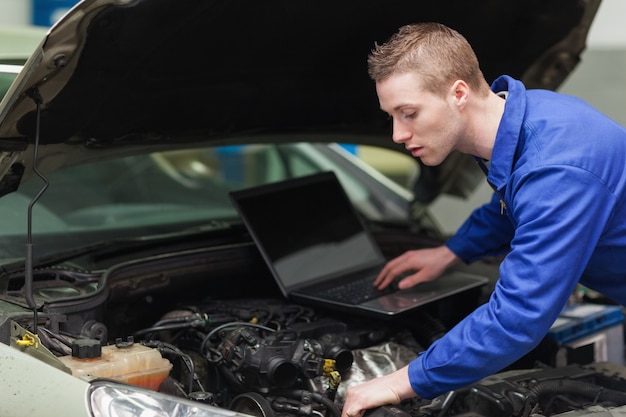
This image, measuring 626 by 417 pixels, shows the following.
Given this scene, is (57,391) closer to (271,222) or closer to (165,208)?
(271,222)

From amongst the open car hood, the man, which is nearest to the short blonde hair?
the man

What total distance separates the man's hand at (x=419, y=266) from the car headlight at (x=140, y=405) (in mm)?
1062

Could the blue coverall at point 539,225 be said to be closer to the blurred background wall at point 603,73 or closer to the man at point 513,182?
the man at point 513,182

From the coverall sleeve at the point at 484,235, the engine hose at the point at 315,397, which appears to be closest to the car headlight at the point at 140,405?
the engine hose at the point at 315,397

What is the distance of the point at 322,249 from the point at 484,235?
0.56 meters

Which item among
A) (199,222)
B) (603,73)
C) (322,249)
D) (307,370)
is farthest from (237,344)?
(603,73)

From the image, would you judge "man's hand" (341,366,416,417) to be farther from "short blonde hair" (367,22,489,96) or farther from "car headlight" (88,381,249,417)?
"short blonde hair" (367,22,489,96)

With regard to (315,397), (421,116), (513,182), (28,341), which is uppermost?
(421,116)

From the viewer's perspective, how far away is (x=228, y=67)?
2723 millimetres

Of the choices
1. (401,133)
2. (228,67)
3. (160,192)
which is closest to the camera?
(401,133)

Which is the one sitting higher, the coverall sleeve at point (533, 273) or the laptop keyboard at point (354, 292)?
the coverall sleeve at point (533, 273)

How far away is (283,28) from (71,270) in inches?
37.4

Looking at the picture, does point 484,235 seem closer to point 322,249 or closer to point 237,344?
point 322,249

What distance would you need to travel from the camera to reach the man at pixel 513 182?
6.02ft
